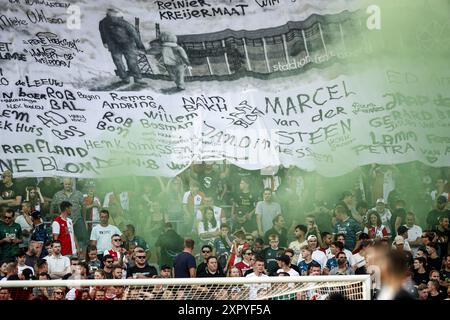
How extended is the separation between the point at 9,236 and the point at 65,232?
591mm

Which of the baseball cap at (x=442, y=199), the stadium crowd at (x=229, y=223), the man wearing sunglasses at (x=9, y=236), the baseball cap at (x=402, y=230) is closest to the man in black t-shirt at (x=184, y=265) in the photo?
the stadium crowd at (x=229, y=223)

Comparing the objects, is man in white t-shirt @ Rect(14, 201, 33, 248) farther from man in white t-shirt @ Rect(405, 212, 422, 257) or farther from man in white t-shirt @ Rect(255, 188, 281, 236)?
man in white t-shirt @ Rect(405, 212, 422, 257)

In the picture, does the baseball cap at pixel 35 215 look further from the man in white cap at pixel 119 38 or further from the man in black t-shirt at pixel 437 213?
the man in black t-shirt at pixel 437 213

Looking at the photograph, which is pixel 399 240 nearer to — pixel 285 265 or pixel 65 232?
pixel 285 265

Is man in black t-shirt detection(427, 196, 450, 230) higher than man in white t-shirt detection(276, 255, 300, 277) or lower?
higher

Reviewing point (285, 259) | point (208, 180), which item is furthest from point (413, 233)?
point (208, 180)

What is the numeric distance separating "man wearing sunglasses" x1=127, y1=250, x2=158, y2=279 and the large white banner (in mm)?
908

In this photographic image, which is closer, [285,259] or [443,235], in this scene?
[285,259]

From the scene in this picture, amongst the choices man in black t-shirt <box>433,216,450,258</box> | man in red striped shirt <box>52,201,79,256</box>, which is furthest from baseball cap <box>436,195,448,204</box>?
man in red striped shirt <box>52,201,79,256</box>

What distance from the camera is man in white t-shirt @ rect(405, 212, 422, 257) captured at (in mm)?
10008

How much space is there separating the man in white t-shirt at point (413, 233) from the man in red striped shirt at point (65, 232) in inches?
145

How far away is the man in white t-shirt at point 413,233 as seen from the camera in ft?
32.8

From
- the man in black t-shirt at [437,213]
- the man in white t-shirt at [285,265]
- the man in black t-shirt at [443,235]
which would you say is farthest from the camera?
the man in black t-shirt at [437,213]

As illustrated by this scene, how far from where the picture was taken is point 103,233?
973 cm
